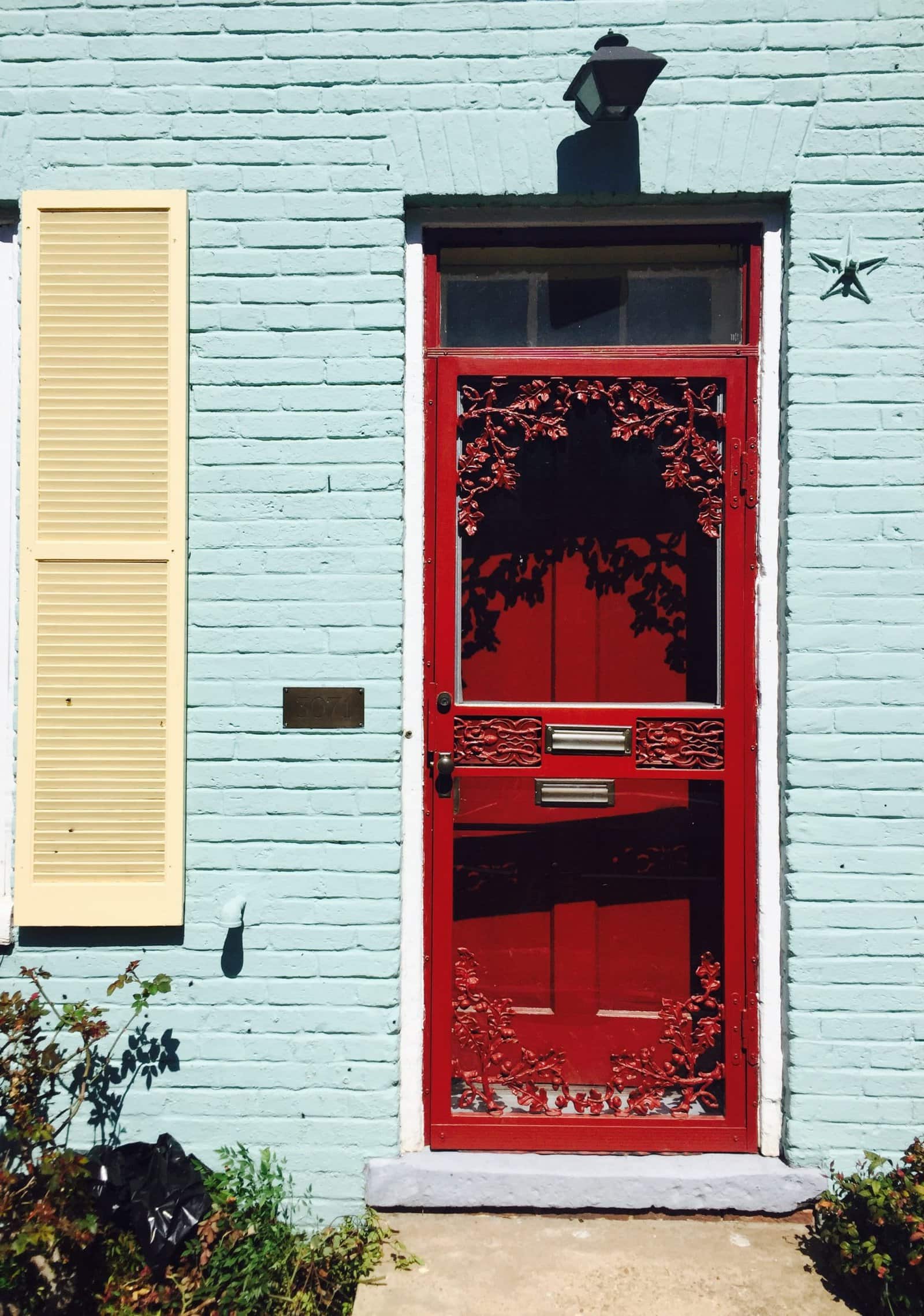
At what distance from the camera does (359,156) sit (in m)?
3.33

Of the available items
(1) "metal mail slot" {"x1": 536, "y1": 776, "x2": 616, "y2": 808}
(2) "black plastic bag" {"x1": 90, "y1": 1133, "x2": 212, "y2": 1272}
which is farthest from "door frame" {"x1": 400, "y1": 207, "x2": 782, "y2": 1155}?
(2) "black plastic bag" {"x1": 90, "y1": 1133, "x2": 212, "y2": 1272}

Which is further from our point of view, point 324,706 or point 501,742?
point 501,742

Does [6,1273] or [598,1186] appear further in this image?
[598,1186]

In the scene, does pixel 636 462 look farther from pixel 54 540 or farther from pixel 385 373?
pixel 54 540

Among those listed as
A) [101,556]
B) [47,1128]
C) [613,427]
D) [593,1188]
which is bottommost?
[593,1188]

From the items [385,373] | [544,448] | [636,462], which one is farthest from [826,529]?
[385,373]

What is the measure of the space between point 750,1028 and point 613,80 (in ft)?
9.97

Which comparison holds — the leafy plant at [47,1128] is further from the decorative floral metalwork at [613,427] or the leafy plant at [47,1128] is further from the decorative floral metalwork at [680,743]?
the decorative floral metalwork at [613,427]

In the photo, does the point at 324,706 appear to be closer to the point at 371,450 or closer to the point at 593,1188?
the point at 371,450

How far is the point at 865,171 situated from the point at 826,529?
3.84ft

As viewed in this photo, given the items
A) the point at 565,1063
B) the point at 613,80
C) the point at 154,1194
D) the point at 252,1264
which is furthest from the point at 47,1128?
the point at 613,80

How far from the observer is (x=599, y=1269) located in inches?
118

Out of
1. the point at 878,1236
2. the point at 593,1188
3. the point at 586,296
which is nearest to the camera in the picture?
the point at 878,1236

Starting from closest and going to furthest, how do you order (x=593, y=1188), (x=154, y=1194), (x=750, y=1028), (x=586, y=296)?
(x=154, y=1194), (x=593, y=1188), (x=750, y=1028), (x=586, y=296)
